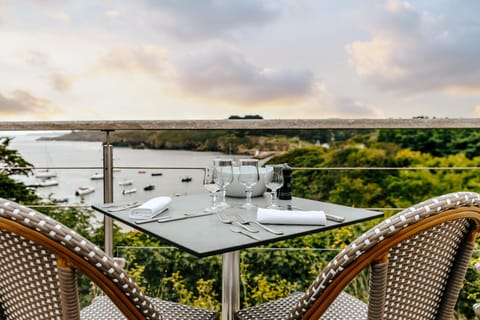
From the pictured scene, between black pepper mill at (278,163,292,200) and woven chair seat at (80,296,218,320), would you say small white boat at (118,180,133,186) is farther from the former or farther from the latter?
woven chair seat at (80,296,218,320)

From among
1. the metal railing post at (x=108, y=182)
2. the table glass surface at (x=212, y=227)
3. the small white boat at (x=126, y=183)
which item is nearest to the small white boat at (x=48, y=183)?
the small white boat at (x=126, y=183)

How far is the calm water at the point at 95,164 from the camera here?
2930 millimetres

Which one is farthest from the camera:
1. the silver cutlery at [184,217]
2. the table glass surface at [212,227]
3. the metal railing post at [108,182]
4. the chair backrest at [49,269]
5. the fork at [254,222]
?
the metal railing post at [108,182]

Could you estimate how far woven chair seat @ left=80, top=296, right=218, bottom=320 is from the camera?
1298 mm

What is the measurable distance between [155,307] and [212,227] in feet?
1.06

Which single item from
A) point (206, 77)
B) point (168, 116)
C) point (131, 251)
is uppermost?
point (206, 77)

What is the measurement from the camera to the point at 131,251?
7.22ft

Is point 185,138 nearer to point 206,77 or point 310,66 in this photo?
point 206,77

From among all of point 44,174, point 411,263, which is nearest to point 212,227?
point 411,263

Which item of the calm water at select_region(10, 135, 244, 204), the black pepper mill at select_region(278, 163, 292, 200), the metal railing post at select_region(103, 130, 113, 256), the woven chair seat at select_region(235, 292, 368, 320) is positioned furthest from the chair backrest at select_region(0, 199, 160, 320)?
the calm water at select_region(10, 135, 244, 204)

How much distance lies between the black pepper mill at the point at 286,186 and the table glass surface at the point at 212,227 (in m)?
0.04

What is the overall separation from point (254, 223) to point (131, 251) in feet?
3.55

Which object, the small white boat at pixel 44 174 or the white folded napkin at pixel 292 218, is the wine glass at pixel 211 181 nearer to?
the white folded napkin at pixel 292 218

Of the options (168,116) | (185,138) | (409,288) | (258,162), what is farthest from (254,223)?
(168,116)
